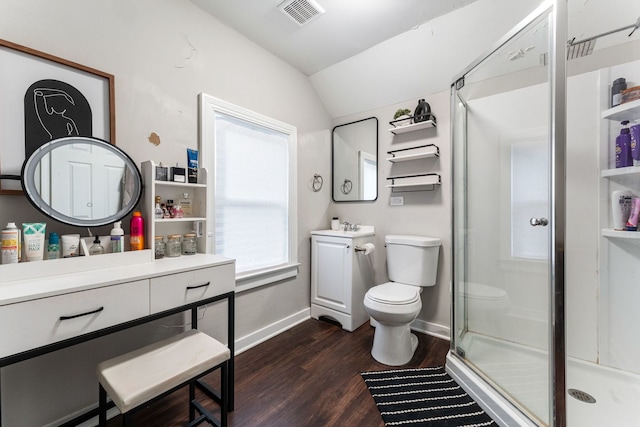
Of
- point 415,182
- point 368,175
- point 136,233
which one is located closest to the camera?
point 136,233

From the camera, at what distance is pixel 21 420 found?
1.07m

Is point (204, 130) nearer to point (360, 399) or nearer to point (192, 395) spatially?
point (192, 395)

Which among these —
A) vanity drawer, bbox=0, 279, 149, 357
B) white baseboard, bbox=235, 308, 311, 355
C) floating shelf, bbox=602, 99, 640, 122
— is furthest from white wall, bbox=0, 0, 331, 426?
floating shelf, bbox=602, 99, 640, 122

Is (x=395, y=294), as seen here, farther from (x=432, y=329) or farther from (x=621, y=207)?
(x=621, y=207)

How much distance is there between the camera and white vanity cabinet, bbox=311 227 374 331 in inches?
87.8

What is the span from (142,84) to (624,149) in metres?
2.72

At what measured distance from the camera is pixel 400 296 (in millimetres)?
1792

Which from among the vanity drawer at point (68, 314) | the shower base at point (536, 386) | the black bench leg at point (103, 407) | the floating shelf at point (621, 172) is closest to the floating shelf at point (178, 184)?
the vanity drawer at point (68, 314)

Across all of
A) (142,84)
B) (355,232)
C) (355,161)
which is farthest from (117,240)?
(355,161)

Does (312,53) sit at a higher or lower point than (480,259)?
higher

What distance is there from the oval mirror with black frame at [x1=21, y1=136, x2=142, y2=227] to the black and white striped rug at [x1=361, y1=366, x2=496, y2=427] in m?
1.71

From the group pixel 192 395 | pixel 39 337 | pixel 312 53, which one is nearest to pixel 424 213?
pixel 312 53

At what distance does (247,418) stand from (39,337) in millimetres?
961

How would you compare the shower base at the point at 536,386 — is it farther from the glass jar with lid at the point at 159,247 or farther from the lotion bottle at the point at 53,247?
the lotion bottle at the point at 53,247
